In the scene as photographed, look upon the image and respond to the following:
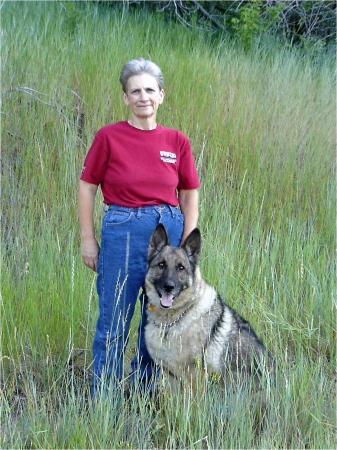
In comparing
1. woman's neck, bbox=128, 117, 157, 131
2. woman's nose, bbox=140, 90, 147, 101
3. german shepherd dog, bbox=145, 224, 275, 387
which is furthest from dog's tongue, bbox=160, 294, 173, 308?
woman's nose, bbox=140, 90, 147, 101

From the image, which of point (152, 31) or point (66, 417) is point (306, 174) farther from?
point (66, 417)

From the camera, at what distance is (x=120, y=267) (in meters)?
4.00

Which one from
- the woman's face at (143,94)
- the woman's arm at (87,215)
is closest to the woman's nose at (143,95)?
the woman's face at (143,94)

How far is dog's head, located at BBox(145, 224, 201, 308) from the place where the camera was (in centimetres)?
394

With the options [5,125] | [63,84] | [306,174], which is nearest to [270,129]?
[306,174]

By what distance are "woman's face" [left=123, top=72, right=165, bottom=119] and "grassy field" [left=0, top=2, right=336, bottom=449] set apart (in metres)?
1.35

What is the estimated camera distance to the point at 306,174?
22.4 ft

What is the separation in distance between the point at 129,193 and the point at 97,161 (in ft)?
0.95

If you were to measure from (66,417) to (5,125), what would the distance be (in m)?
4.00

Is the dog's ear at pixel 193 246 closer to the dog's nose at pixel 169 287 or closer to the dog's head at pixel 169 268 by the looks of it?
the dog's head at pixel 169 268

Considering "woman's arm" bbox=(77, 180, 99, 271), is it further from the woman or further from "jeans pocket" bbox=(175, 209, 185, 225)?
"jeans pocket" bbox=(175, 209, 185, 225)

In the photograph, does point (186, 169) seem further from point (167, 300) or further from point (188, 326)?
point (188, 326)

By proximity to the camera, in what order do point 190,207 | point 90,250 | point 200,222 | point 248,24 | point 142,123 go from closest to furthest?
point 142,123 → point 90,250 → point 190,207 → point 200,222 → point 248,24

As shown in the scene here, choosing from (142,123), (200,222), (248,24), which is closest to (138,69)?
(142,123)
